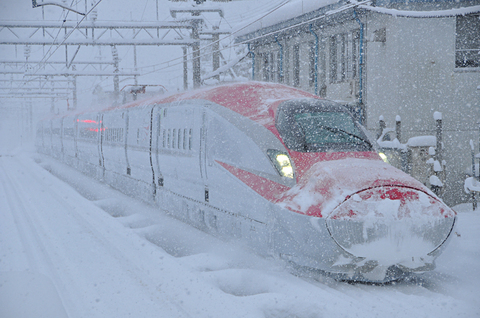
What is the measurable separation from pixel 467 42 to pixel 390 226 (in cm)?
1023

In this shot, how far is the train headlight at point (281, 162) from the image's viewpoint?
229 inches

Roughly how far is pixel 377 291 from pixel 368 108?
9201 millimetres

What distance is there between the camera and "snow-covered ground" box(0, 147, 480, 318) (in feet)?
14.9

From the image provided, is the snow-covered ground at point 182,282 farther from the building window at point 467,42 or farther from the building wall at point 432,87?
the building window at point 467,42

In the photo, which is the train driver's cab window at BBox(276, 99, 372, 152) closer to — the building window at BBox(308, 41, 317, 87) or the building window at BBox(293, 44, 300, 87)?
the building window at BBox(308, 41, 317, 87)

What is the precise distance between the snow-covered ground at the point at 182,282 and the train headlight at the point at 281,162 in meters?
1.14

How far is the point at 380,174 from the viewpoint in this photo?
207 inches

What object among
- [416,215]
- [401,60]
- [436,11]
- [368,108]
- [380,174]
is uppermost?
[436,11]

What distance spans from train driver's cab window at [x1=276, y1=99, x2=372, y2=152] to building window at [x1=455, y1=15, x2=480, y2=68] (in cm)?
791

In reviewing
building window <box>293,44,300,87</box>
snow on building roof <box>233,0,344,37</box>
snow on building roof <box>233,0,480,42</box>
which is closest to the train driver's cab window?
snow on building roof <box>233,0,480,42</box>

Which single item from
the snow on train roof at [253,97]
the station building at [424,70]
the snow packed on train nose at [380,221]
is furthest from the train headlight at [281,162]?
the station building at [424,70]

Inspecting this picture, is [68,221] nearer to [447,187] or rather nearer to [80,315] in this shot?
[80,315]

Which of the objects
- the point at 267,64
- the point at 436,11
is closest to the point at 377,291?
the point at 436,11

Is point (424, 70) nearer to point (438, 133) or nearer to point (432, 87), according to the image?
point (432, 87)
